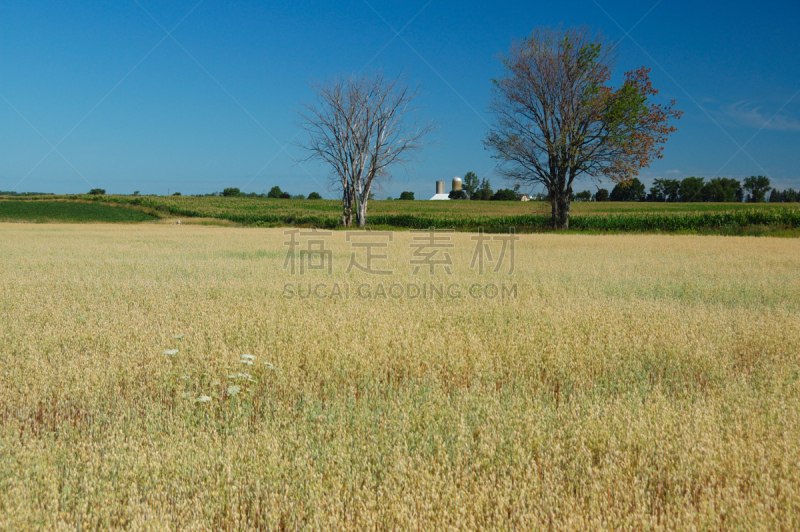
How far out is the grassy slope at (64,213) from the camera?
52.3 m

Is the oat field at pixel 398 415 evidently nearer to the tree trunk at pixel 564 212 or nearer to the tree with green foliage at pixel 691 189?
the tree trunk at pixel 564 212

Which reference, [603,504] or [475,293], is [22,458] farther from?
[475,293]

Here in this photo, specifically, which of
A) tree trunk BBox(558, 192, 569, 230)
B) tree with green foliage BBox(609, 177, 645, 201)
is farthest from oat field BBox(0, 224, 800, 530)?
tree with green foliage BBox(609, 177, 645, 201)

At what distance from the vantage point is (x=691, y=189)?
348 feet

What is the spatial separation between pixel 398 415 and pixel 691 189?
125517 millimetres

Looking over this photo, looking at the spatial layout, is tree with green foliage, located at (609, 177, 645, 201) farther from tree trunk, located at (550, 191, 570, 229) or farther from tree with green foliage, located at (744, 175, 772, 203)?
tree trunk, located at (550, 191, 570, 229)

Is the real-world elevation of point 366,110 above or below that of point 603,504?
above

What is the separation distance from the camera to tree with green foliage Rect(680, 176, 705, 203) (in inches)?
4171

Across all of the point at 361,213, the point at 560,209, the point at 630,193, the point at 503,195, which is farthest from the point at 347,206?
the point at 630,193

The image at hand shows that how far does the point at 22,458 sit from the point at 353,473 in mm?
1976

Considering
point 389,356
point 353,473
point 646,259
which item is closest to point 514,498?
point 353,473

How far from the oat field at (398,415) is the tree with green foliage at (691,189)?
118872mm

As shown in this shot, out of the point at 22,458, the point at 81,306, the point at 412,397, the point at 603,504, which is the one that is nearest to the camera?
the point at 603,504

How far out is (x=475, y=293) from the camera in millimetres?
7980
